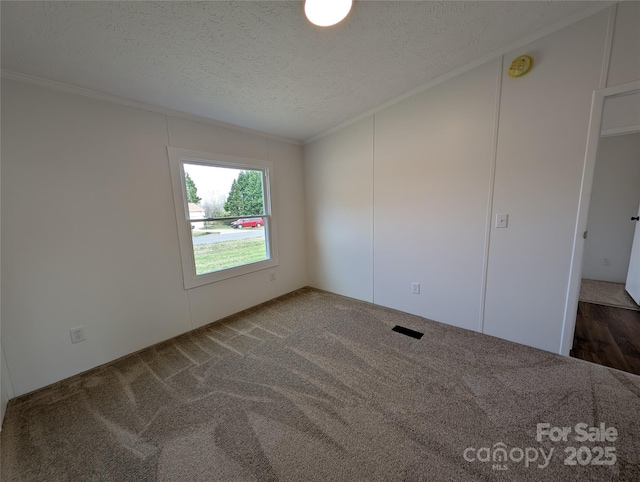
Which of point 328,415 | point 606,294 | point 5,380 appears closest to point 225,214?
point 5,380

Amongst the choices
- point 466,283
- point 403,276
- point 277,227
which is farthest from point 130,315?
point 466,283

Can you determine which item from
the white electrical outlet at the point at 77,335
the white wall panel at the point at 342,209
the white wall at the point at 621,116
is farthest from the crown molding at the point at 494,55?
the white electrical outlet at the point at 77,335

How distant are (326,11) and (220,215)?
2160 millimetres

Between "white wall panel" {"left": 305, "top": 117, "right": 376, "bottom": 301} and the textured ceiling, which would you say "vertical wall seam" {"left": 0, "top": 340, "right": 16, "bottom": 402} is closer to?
the textured ceiling

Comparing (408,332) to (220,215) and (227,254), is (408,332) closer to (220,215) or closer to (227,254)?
(227,254)

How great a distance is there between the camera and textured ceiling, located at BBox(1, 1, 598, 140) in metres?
1.31

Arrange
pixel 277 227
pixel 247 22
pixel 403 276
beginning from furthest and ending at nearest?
1. pixel 277 227
2. pixel 403 276
3. pixel 247 22

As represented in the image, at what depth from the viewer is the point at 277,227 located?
3.41m

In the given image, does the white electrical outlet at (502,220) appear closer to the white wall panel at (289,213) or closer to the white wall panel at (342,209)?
the white wall panel at (342,209)

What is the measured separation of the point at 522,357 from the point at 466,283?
72 cm

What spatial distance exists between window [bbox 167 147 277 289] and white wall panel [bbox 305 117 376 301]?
72cm

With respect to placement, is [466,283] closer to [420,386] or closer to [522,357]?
[522,357]

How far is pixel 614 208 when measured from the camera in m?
3.49

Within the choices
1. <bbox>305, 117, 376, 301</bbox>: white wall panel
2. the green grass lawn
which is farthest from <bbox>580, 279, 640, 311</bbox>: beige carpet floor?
the green grass lawn
